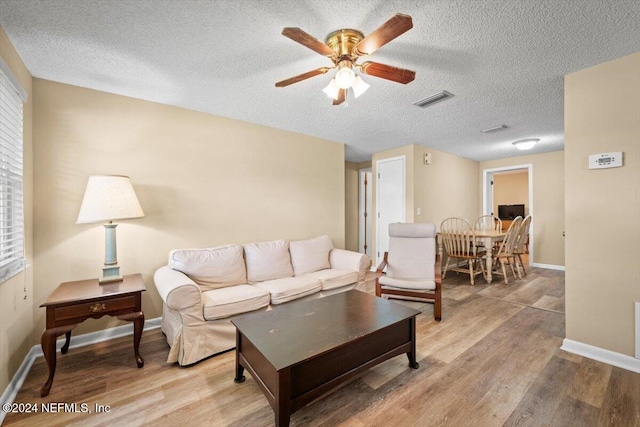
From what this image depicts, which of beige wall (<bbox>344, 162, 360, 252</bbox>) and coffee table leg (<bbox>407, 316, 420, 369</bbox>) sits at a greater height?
beige wall (<bbox>344, 162, 360, 252</bbox>)

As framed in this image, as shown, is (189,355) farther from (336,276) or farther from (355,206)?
(355,206)

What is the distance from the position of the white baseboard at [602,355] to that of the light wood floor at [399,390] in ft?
0.20

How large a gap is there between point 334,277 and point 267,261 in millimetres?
770

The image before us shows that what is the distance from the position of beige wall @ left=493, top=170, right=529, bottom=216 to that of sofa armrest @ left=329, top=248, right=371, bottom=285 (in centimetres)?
708

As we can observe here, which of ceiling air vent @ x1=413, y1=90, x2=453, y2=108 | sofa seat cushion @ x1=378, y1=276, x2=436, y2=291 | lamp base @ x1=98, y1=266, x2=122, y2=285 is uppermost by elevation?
ceiling air vent @ x1=413, y1=90, x2=453, y2=108

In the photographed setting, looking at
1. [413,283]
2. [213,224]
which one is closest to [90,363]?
[213,224]

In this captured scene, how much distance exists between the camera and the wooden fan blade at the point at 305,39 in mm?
1284

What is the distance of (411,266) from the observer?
3281 millimetres

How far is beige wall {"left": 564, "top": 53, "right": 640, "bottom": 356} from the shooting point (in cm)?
191

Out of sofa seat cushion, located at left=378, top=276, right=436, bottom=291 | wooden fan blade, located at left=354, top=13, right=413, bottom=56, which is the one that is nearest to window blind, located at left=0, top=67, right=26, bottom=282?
wooden fan blade, located at left=354, top=13, right=413, bottom=56

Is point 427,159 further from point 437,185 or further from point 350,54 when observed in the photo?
point 350,54

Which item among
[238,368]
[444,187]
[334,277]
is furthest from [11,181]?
[444,187]

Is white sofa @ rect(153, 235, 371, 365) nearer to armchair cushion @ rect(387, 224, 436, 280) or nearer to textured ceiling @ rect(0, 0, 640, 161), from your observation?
armchair cushion @ rect(387, 224, 436, 280)

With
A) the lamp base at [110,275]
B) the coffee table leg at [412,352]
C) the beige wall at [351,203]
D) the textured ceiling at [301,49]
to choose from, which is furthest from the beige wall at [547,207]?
the lamp base at [110,275]
